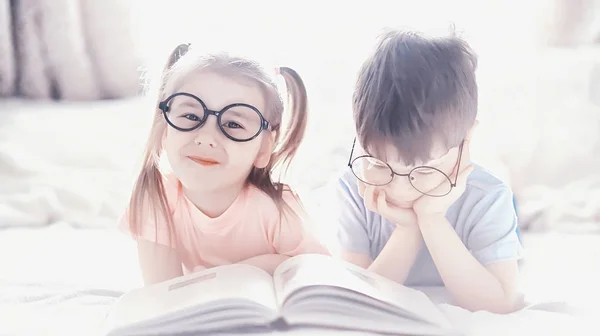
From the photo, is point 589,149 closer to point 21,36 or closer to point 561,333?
point 561,333

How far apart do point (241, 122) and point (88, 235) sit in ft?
1.81

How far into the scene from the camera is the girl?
0.98 metres

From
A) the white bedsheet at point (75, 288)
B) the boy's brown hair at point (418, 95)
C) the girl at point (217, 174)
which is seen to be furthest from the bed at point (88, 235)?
the boy's brown hair at point (418, 95)

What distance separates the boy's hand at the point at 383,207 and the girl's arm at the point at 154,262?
1.05ft

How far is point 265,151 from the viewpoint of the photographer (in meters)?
1.04

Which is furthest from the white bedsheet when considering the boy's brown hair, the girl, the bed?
the boy's brown hair

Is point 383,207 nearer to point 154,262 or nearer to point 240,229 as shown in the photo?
point 240,229

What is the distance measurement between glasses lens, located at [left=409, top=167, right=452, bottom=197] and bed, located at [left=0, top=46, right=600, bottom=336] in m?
0.17

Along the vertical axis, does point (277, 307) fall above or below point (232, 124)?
below

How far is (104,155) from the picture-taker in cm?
163

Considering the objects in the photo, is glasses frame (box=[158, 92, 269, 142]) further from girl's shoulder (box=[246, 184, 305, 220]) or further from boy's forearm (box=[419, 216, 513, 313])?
boy's forearm (box=[419, 216, 513, 313])

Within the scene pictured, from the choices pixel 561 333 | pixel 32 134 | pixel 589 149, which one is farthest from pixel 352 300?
pixel 32 134

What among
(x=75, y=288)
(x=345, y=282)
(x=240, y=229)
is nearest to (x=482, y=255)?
(x=345, y=282)

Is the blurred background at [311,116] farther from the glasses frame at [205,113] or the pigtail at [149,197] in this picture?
the glasses frame at [205,113]
